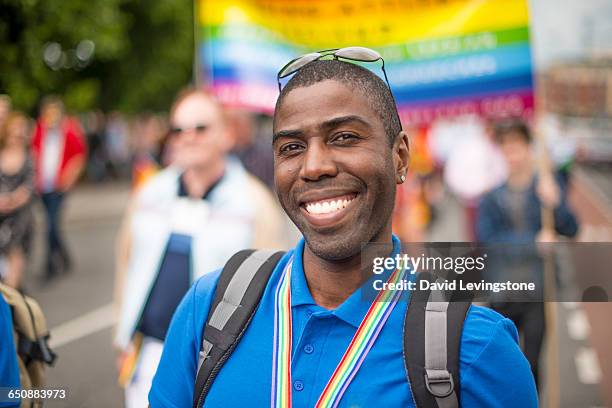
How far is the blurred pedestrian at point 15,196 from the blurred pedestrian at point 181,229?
3396 mm

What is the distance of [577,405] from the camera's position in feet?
15.8

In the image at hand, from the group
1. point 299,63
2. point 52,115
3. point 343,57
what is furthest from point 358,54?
point 52,115

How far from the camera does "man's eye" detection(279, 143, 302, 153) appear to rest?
175 cm

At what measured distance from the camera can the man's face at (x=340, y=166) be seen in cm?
169

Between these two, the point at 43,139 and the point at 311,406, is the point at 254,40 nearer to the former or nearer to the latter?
the point at 311,406

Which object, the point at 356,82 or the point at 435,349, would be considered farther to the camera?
the point at 356,82

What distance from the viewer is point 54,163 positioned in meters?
9.27

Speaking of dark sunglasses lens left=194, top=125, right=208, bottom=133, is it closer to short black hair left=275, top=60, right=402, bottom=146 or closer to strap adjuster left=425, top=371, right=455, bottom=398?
short black hair left=275, top=60, right=402, bottom=146

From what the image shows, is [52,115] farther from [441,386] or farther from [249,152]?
[441,386]

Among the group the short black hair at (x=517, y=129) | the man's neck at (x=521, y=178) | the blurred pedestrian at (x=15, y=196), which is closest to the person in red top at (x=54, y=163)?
the blurred pedestrian at (x=15, y=196)

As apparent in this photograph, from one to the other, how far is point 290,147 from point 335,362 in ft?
1.64

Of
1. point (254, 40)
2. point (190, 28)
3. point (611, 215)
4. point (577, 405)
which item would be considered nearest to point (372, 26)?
point (254, 40)

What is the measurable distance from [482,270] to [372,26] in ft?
9.03

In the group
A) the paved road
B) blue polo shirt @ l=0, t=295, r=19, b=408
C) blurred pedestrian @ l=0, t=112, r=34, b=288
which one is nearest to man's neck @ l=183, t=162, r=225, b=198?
the paved road
